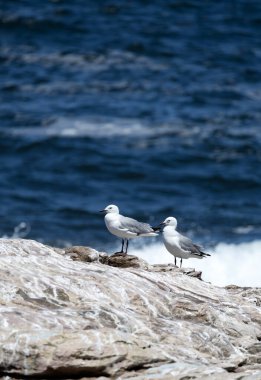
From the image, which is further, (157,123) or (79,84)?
(79,84)

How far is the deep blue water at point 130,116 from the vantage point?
2862cm

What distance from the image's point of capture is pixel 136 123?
1373 inches

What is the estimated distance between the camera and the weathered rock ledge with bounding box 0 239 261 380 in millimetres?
10070

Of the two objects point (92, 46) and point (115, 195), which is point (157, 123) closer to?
point (115, 195)

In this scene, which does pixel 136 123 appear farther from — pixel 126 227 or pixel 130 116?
pixel 126 227

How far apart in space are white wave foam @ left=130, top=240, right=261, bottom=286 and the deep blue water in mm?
1244

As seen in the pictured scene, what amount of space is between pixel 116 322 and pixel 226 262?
13.2 metres

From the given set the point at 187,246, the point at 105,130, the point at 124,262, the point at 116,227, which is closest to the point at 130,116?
the point at 105,130

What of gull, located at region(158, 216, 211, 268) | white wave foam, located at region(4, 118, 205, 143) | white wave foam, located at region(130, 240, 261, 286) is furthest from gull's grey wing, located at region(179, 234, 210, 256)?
white wave foam, located at region(4, 118, 205, 143)

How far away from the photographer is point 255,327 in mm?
11930

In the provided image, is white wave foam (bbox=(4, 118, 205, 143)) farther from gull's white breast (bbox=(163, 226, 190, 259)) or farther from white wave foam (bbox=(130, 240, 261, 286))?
gull's white breast (bbox=(163, 226, 190, 259))

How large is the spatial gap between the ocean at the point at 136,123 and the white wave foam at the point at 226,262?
4cm

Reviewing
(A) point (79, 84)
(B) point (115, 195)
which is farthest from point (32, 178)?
(A) point (79, 84)

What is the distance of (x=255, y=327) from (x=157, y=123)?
23.2 metres
